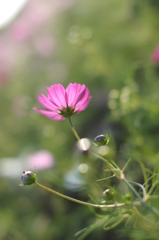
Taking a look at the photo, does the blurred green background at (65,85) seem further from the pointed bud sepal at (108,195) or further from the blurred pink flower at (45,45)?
the pointed bud sepal at (108,195)

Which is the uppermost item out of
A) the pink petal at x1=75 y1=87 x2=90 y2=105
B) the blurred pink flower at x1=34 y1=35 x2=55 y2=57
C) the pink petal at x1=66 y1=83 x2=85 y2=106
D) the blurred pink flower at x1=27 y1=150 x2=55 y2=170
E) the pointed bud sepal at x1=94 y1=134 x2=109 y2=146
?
the blurred pink flower at x1=34 y1=35 x2=55 y2=57

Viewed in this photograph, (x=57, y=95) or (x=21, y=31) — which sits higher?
(x=21, y=31)

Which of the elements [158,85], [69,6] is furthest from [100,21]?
[158,85]

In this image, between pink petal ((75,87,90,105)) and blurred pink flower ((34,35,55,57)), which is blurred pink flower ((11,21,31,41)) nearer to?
blurred pink flower ((34,35,55,57))

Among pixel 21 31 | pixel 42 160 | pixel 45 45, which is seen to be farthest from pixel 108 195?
pixel 21 31

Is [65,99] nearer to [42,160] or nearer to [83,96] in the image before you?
[83,96]

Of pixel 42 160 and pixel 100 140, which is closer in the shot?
pixel 100 140

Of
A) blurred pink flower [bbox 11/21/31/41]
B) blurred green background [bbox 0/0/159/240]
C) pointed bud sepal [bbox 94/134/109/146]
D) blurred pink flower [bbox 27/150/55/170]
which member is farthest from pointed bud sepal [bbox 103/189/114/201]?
blurred pink flower [bbox 11/21/31/41]

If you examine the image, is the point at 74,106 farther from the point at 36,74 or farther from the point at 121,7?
the point at 36,74

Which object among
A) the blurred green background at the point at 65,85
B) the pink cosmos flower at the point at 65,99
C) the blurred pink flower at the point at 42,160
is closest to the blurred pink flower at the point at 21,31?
the blurred green background at the point at 65,85
